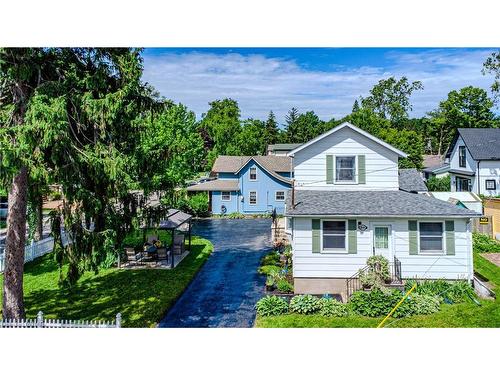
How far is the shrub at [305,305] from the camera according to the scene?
34.6 ft

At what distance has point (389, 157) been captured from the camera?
15.0 meters

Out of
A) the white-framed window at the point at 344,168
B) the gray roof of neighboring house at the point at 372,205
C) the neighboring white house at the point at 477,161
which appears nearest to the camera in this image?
the gray roof of neighboring house at the point at 372,205

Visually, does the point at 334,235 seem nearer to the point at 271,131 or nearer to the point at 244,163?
the point at 244,163

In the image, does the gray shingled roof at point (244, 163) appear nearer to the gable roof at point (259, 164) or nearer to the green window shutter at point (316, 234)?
the gable roof at point (259, 164)

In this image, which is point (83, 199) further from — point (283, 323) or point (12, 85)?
point (283, 323)

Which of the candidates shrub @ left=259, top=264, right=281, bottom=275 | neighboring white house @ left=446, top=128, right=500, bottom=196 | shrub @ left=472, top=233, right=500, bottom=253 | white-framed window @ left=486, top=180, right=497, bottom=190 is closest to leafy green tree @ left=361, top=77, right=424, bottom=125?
neighboring white house @ left=446, top=128, right=500, bottom=196

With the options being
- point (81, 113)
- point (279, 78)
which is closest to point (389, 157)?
point (279, 78)

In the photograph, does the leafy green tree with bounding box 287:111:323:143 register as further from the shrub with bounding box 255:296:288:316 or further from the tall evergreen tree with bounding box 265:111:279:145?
the shrub with bounding box 255:296:288:316

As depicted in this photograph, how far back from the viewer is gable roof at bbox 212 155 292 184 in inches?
1222

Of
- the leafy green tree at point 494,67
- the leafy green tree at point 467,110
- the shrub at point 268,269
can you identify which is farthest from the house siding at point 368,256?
the leafy green tree at point 467,110

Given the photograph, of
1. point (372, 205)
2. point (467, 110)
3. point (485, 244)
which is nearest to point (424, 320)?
point (372, 205)

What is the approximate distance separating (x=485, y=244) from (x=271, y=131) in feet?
168

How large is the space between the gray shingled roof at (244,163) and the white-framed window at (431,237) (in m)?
19.7

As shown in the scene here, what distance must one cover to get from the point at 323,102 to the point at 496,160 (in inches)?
534
